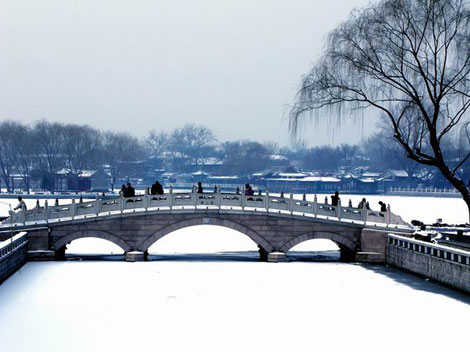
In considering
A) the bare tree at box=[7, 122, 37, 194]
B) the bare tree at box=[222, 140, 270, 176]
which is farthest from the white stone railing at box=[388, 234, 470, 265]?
the bare tree at box=[222, 140, 270, 176]

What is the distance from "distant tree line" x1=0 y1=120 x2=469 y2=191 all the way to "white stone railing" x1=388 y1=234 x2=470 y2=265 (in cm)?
3868

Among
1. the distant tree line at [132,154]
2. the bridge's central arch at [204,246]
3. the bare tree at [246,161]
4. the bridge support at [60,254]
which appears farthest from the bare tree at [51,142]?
the bridge support at [60,254]

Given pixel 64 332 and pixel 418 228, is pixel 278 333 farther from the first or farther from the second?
pixel 418 228

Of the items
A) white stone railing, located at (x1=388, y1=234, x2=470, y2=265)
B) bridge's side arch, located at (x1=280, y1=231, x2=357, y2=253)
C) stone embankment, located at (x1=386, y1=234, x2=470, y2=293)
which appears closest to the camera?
white stone railing, located at (x1=388, y1=234, x2=470, y2=265)


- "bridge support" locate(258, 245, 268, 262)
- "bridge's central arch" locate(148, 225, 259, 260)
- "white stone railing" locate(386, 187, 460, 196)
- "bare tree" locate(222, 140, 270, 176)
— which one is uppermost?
"bare tree" locate(222, 140, 270, 176)

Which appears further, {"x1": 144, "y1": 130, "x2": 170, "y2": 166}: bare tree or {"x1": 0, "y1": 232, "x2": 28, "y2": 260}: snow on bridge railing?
{"x1": 144, "y1": 130, "x2": 170, "y2": 166}: bare tree

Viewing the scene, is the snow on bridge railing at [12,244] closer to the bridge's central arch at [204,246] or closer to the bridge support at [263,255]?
the bridge's central arch at [204,246]

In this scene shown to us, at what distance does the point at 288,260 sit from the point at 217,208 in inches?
153

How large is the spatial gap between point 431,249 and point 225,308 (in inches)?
320

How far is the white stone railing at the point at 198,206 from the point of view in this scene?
3180cm

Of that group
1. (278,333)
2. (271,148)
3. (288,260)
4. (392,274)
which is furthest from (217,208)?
(271,148)

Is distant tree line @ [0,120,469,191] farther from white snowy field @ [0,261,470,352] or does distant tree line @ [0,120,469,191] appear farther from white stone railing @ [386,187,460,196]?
white snowy field @ [0,261,470,352]

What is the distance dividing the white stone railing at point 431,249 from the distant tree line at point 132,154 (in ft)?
127

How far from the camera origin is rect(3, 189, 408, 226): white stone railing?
31.8 m
